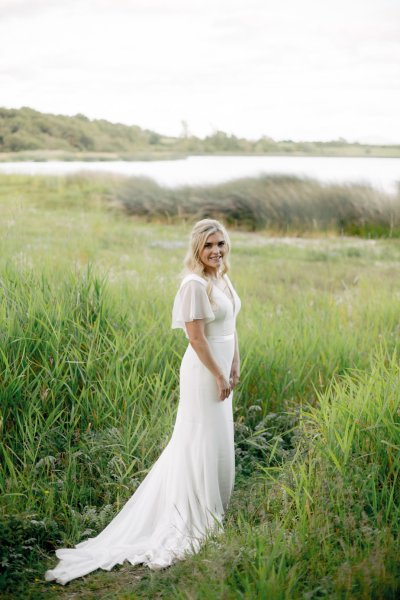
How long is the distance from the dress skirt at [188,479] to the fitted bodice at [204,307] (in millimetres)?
61

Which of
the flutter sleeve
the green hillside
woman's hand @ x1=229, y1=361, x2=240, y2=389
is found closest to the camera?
the flutter sleeve

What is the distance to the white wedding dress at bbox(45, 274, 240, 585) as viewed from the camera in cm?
363

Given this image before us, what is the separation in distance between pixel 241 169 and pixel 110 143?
2884 millimetres

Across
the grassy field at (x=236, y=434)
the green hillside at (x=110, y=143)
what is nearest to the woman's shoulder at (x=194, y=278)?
the grassy field at (x=236, y=434)

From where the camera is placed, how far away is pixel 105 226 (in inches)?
454

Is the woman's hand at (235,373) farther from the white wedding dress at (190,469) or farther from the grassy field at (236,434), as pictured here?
the grassy field at (236,434)

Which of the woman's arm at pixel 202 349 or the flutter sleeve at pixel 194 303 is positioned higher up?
the flutter sleeve at pixel 194 303

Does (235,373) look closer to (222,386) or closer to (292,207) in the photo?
(222,386)

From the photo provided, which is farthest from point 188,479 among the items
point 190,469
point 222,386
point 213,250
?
point 213,250

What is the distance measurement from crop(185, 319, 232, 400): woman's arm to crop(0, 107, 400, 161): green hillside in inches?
410

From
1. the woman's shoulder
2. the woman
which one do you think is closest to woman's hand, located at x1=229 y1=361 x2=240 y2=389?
the woman

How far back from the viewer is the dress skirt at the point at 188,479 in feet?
12.2

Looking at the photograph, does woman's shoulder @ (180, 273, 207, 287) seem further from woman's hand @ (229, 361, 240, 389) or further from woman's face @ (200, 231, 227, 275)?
woman's hand @ (229, 361, 240, 389)

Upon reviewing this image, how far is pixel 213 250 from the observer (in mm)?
3635
